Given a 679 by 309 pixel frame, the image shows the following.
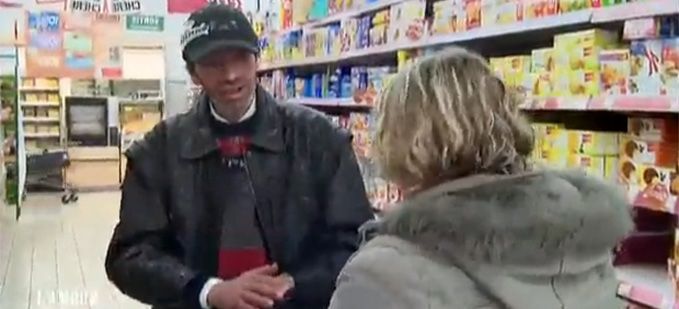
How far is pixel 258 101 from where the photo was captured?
7.10ft

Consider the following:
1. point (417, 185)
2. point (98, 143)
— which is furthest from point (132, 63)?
point (417, 185)

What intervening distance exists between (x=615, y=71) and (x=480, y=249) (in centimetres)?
153

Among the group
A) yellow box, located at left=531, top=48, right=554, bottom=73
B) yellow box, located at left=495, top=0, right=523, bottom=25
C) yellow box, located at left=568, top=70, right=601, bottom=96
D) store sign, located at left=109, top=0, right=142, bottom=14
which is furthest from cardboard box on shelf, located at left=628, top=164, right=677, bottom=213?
store sign, located at left=109, top=0, right=142, bottom=14

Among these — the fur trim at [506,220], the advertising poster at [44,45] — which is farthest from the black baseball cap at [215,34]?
the advertising poster at [44,45]

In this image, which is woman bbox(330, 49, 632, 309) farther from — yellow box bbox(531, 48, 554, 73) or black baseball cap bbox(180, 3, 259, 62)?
yellow box bbox(531, 48, 554, 73)

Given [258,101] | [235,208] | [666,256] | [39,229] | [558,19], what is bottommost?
[39,229]

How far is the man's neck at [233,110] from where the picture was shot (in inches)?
83.5

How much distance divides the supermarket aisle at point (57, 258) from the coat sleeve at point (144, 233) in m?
4.71

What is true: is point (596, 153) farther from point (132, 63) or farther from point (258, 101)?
point (132, 63)

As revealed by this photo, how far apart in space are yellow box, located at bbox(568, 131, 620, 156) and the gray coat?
1.50 metres

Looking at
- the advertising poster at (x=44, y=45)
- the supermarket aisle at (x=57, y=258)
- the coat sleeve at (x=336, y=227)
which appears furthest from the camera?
the advertising poster at (x=44, y=45)

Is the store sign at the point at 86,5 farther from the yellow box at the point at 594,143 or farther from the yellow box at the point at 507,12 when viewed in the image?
the yellow box at the point at 594,143

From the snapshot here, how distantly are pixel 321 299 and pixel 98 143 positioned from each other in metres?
14.6

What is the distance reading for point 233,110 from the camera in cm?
212
